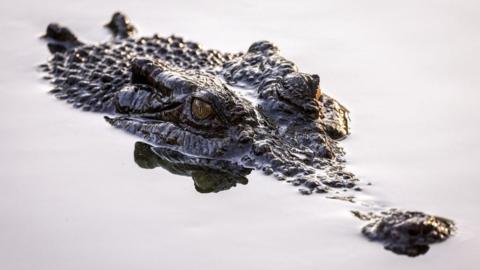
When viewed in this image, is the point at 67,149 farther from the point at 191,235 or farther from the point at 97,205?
the point at 191,235

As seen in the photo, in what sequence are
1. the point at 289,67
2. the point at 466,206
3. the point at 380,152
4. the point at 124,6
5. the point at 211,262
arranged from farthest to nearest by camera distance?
the point at 124,6, the point at 289,67, the point at 380,152, the point at 466,206, the point at 211,262

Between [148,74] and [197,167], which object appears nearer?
[197,167]

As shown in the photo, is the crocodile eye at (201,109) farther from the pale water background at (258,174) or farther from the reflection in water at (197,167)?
the pale water background at (258,174)

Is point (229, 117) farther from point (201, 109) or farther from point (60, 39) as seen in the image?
point (60, 39)

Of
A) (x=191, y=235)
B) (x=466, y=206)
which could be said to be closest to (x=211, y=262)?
(x=191, y=235)

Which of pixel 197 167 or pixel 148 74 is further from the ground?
pixel 148 74

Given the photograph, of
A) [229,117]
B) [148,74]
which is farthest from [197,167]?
[148,74]

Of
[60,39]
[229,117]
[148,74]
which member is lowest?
[229,117]
